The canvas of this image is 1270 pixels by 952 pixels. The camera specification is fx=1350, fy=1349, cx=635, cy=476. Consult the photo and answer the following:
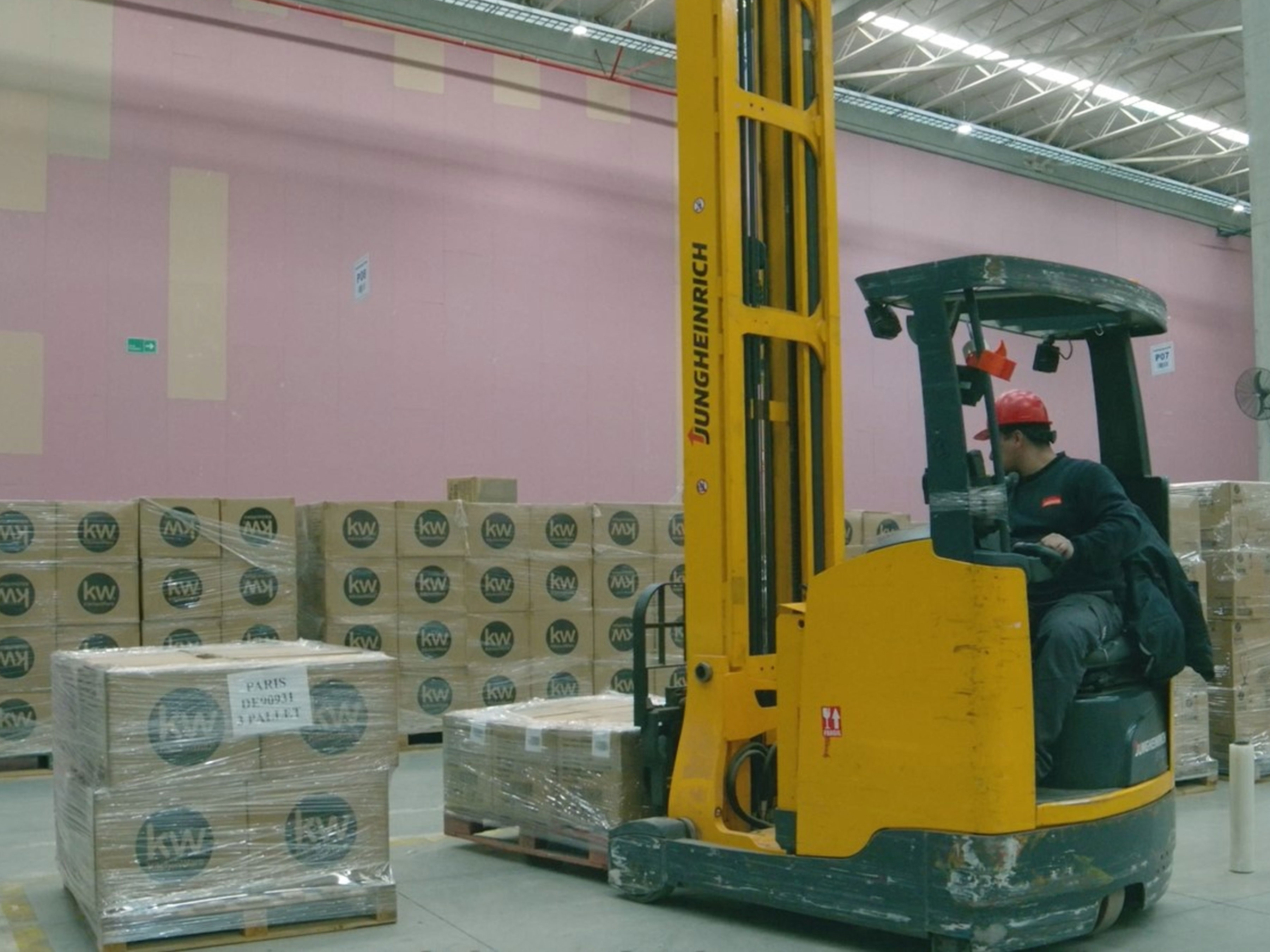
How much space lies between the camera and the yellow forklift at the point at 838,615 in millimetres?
3619

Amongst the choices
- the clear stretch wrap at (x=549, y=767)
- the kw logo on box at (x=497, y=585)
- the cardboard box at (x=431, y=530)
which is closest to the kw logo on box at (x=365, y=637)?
the cardboard box at (x=431, y=530)

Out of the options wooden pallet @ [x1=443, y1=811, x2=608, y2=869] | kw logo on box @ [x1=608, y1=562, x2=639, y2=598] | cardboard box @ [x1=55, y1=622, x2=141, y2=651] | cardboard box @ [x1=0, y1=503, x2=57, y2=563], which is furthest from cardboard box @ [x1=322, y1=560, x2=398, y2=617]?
wooden pallet @ [x1=443, y1=811, x2=608, y2=869]

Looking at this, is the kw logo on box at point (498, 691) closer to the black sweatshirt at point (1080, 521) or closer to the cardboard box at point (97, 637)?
the cardboard box at point (97, 637)

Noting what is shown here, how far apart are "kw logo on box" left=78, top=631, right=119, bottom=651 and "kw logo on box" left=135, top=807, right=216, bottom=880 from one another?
4.02 meters

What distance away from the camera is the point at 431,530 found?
8.60 meters

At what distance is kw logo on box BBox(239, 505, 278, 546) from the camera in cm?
816

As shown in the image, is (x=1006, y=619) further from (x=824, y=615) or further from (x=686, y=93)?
(x=686, y=93)

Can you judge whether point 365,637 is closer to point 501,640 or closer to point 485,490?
point 501,640

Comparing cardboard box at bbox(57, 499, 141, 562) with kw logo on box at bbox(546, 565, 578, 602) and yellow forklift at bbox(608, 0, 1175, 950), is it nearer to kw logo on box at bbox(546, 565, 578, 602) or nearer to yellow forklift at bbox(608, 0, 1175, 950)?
kw logo on box at bbox(546, 565, 578, 602)

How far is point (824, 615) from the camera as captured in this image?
3.90m

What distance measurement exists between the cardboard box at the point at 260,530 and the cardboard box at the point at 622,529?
2.00 meters

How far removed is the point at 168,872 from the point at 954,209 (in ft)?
41.6

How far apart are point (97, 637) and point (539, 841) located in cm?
361

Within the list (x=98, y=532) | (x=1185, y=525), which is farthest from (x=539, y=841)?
(x=1185, y=525)
